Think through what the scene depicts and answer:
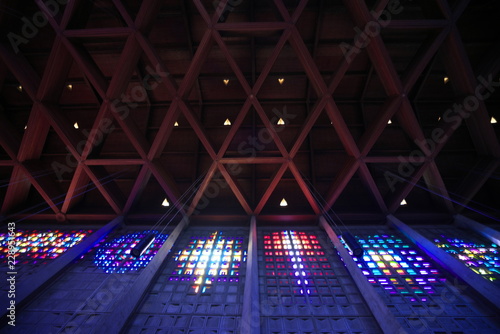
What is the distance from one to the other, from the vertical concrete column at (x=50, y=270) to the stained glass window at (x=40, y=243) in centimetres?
96

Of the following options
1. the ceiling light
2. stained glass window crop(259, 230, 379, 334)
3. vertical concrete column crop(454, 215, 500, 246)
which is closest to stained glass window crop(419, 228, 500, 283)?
vertical concrete column crop(454, 215, 500, 246)

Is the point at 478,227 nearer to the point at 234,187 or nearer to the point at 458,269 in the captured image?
the point at 458,269

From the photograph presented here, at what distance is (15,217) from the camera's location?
7.92 meters

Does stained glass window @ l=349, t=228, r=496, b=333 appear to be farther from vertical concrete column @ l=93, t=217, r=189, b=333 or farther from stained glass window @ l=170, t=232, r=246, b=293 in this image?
vertical concrete column @ l=93, t=217, r=189, b=333

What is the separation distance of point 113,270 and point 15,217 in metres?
5.08

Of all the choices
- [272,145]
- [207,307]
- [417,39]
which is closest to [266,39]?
[272,145]

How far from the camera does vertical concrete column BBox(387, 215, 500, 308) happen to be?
466cm

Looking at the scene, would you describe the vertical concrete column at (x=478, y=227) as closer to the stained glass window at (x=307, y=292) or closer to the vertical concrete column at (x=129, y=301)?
the stained glass window at (x=307, y=292)

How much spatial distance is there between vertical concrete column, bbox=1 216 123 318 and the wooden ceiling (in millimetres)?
1318

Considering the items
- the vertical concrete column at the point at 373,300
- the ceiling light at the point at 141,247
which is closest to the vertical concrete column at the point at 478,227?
the vertical concrete column at the point at 373,300

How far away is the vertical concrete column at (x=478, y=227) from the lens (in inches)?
243

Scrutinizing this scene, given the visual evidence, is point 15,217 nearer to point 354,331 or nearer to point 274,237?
point 274,237

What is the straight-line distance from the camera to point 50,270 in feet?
18.2

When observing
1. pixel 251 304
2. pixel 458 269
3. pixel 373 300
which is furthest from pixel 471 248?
pixel 251 304
